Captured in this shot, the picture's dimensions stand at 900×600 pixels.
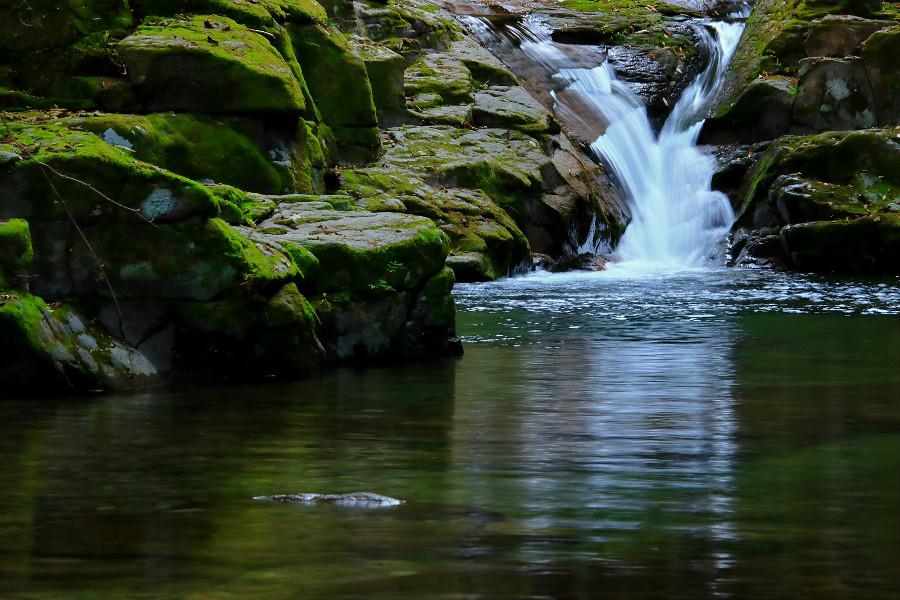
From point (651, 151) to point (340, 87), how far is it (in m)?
8.28

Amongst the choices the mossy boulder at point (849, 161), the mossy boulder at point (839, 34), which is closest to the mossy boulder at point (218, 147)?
the mossy boulder at point (849, 161)

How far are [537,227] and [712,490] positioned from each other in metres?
16.6

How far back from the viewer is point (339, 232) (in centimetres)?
1165

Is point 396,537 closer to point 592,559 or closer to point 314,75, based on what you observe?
point 592,559

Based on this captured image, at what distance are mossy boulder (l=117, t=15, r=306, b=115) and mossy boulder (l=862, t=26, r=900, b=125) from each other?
13853 millimetres

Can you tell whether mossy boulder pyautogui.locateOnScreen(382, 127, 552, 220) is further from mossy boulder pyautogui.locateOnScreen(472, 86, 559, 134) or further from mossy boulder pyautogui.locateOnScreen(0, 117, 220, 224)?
mossy boulder pyautogui.locateOnScreen(0, 117, 220, 224)

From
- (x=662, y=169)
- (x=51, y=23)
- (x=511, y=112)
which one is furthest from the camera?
(x=662, y=169)

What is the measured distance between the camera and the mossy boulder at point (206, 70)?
1519cm

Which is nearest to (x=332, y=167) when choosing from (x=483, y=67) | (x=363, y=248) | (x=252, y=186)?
(x=252, y=186)

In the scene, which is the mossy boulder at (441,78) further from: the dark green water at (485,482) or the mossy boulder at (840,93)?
the dark green water at (485,482)

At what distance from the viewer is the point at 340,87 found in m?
20.0

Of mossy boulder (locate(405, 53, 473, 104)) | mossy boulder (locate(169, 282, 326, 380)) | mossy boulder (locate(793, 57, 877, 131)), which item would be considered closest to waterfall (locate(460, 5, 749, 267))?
mossy boulder (locate(405, 53, 473, 104))

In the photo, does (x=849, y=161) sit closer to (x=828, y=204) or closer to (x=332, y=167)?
(x=828, y=204)

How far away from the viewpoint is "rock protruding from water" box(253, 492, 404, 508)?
5305 millimetres
